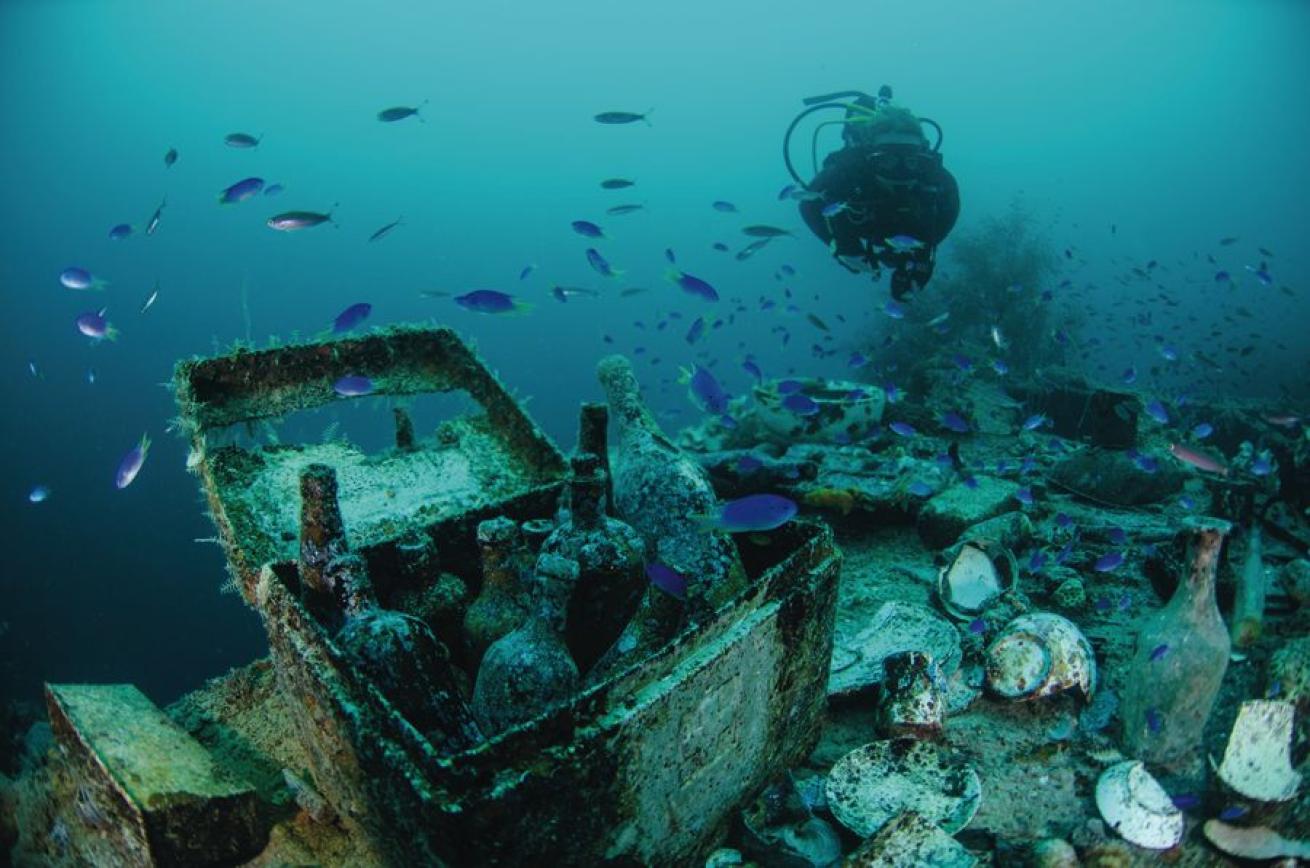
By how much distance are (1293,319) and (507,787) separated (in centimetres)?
6555

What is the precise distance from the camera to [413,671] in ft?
5.86

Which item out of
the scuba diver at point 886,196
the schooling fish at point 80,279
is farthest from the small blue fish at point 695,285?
the schooling fish at point 80,279

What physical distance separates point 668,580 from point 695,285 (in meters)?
4.41

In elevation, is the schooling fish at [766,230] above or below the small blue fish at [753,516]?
above

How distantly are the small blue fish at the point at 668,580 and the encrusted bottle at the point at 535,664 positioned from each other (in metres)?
0.27

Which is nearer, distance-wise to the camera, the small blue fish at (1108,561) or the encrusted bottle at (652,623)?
the encrusted bottle at (652,623)

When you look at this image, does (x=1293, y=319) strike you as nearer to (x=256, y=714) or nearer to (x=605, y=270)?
(x=605, y=270)

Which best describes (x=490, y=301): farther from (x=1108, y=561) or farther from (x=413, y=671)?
(x=1108, y=561)

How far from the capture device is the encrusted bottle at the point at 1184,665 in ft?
8.72

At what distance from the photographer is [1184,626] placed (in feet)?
8.87

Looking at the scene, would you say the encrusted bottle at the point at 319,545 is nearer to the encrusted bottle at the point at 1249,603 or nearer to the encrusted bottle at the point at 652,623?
the encrusted bottle at the point at 652,623

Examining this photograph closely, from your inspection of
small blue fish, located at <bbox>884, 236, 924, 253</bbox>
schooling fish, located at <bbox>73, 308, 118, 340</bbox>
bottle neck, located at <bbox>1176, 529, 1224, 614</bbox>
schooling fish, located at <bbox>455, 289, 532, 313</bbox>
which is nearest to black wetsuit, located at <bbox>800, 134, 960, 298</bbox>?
small blue fish, located at <bbox>884, 236, 924, 253</bbox>

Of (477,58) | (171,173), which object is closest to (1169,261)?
(477,58)

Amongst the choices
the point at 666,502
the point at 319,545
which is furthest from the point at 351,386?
the point at 666,502
